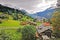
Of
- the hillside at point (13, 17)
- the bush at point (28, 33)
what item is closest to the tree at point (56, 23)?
the bush at point (28, 33)

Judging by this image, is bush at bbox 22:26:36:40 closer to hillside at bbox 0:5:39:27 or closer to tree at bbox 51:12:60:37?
tree at bbox 51:12:60:37

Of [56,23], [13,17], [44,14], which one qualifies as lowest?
[13,17]

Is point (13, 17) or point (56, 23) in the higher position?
point (56, 23)

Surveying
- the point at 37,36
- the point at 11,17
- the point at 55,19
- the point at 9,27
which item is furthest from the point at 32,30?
the point at 11,17

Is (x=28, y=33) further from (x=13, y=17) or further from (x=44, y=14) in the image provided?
(x=44, y=14)

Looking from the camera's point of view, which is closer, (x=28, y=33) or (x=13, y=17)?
(x=28, y=33)

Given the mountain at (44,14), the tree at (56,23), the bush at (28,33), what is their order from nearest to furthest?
the bush at (28,33), the tree at (56,23), the mountain at (44,14)

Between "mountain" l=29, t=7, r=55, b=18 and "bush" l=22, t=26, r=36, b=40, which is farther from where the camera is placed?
"mountain" l=29, t=7, r=55, b=18

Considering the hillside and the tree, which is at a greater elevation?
the tree

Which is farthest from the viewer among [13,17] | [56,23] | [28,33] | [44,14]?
[44,14]

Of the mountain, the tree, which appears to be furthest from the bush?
the mountain

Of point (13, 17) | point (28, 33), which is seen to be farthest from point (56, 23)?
point (13, 17)

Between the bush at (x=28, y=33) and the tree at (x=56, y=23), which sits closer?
the bush at (x=28, y=33)

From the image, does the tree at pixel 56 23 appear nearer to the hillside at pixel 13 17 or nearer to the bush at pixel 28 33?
the bush at pixel 28 33
